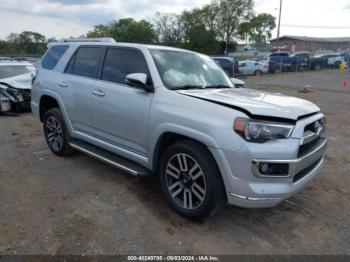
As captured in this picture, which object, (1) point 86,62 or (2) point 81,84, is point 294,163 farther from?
(1) point 86,62

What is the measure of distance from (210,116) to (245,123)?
37 cm

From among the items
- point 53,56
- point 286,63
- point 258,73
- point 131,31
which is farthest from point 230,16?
point 53,56

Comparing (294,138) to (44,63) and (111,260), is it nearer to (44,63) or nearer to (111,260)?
(111,260)

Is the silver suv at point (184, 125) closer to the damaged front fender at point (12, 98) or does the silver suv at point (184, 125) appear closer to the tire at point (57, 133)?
the tire at point (57, 133)

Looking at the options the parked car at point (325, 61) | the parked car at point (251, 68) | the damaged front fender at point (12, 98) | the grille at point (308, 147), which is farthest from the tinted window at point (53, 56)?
the parked car at point (325, 61)

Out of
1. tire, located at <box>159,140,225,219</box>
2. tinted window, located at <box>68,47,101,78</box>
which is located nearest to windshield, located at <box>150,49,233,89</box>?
tire, located at <box>159,140,225,219</box>

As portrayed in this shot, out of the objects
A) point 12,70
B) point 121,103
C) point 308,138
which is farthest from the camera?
point 12,70

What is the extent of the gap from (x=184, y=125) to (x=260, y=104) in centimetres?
79

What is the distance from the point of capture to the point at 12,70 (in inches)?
431

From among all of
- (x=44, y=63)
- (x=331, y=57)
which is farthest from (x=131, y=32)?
(x=44, y=63)

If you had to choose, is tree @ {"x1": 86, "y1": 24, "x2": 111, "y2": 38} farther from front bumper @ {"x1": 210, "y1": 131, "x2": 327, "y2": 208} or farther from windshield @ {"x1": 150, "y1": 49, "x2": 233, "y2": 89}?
front bumper @ {"x1": 210, "y1": 131, "x2": 327, "y2": 208}

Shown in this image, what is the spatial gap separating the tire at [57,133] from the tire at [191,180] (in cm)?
228

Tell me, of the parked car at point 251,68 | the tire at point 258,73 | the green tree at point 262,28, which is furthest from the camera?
the green tree at point 262,28

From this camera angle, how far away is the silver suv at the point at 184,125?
3.07 m
